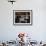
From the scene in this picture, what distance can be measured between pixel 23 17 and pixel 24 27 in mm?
398

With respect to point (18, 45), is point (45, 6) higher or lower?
higher

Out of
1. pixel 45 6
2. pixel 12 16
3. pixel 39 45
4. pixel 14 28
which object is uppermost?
pixel 45 6

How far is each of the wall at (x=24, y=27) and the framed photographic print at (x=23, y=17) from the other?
0.41 ft

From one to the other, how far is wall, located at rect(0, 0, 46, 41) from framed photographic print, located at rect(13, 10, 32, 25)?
0.41 ft

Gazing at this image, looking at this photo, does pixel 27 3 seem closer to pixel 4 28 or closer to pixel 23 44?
pixel 4 28

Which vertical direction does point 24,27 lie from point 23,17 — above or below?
below

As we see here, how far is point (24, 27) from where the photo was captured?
5062 mm

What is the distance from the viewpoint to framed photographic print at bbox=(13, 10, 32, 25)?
5.04m

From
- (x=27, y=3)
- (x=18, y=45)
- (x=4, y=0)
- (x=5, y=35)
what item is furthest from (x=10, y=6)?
(x=18, y=45)

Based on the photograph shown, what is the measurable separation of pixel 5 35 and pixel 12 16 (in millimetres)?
800

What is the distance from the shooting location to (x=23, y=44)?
10.2 feet

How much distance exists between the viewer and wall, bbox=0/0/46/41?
5027mm

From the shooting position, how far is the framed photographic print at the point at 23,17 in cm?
504

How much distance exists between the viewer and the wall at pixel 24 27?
503 centimetres
